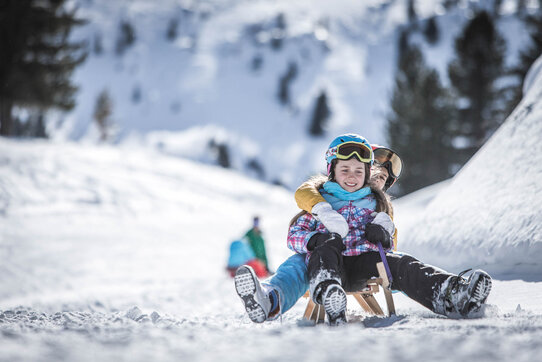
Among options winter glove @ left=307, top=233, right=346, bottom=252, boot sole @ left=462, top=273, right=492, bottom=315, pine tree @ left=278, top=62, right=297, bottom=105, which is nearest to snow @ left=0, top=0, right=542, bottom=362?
boot sole @ left=462, top=273, right=492, bottom=315

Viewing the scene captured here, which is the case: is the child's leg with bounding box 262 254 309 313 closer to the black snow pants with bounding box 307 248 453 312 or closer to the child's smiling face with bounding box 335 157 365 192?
the black snow pants with bounding box 307 248 453 312

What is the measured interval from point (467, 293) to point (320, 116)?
50259mm

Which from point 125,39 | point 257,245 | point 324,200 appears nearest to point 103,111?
point 125,39

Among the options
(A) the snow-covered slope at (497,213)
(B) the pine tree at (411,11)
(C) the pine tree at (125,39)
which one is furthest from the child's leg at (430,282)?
(C) the pine tree at (125,39)

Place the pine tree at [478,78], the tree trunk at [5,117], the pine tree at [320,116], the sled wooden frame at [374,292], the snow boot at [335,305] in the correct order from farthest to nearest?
the pine tree at [320,116], the pine tree at [478,78], the tree trunk at [5,117], the sled wooden frame at [374,292], the snow boot at [335,305]

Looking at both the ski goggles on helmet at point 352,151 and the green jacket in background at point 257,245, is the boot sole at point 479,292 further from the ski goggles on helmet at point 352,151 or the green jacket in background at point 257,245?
the green jacket in background at point 257,245

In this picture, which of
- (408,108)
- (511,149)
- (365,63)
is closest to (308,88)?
(365,63)

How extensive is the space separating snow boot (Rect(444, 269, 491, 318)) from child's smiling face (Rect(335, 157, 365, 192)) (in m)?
0.95

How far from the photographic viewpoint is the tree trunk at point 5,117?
56.0ft

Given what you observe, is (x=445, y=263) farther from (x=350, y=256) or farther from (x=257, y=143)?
(x=257, y=143)

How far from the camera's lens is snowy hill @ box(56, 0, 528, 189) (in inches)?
2031

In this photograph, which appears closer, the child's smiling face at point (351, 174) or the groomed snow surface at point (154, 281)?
the groomed snow surface at point (154, 281)

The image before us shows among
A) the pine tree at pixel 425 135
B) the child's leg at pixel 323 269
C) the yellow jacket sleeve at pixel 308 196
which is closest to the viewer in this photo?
the child's leg at pixel 323 269

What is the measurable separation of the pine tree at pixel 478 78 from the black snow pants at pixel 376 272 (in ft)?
59.2
